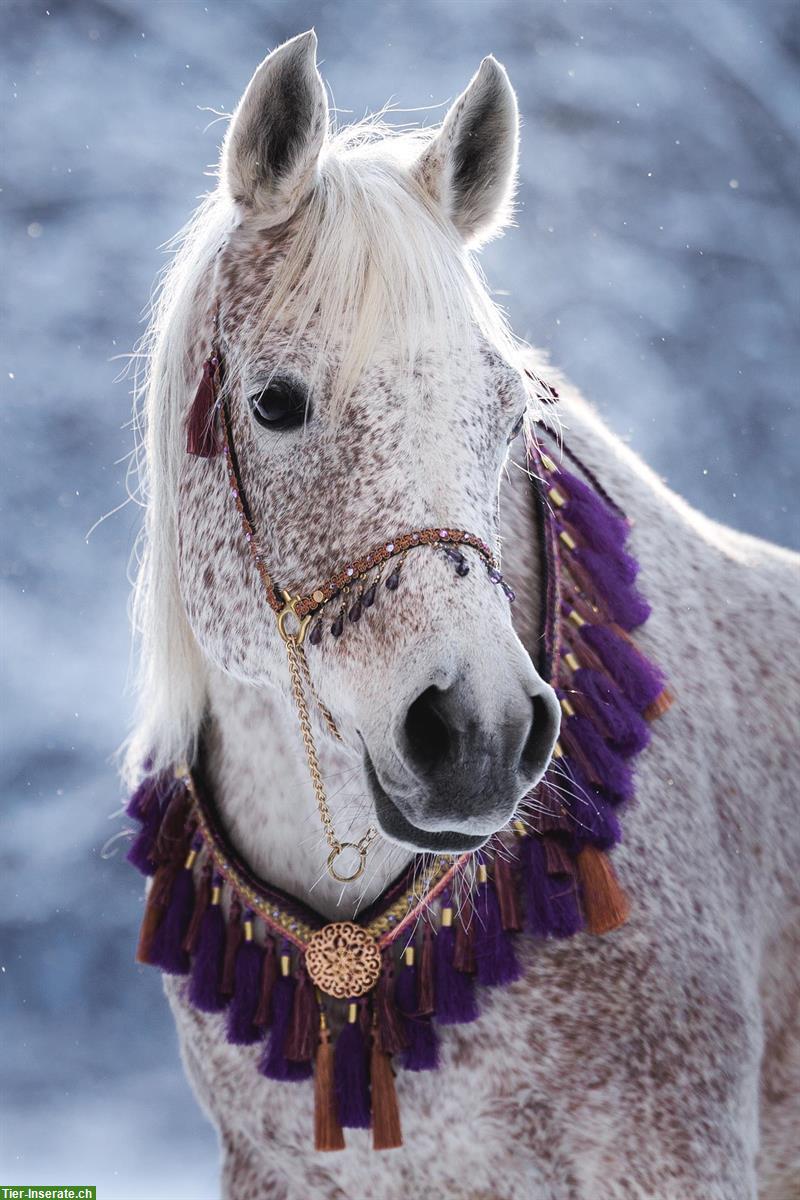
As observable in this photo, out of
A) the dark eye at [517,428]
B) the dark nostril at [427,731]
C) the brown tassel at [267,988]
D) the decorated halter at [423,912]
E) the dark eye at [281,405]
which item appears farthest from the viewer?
the brown tassel at [267,988]

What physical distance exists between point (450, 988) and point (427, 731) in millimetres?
602

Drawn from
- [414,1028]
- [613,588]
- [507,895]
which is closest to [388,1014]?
[414,1028]

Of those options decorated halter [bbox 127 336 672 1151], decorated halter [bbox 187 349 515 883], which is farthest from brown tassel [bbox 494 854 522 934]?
decorated halter [bbox 187 349 515 883]

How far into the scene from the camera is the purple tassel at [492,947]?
1.89 m

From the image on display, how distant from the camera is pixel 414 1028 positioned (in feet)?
6.37

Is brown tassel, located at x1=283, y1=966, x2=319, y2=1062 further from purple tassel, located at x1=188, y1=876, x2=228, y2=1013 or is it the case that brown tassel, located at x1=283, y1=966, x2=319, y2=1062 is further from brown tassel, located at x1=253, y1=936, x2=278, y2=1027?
purple tassel, located at x1=188, y1=876, x2=228, y2=1013

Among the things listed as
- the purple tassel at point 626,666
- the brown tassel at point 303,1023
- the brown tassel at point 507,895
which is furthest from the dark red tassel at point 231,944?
the purple tassel at point 626,666

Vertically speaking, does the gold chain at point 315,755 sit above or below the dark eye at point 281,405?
below

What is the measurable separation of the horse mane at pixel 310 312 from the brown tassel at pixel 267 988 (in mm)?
384

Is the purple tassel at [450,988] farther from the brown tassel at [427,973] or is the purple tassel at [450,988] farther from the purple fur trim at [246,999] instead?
the purple fur trim at [246,999]

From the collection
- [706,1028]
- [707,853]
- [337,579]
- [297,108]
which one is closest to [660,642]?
[707,853]

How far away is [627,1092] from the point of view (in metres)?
1.91

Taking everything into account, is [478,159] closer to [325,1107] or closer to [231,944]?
[231,944]

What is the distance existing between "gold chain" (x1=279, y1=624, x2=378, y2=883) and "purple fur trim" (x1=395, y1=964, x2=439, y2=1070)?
19 centimetres
